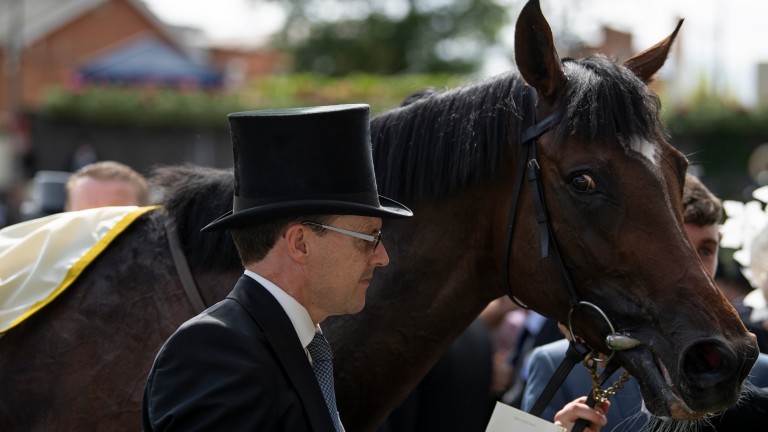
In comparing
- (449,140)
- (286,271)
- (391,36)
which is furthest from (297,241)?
(391,36)

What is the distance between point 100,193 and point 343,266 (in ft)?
9.30

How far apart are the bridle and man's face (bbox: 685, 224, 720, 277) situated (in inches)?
44.5

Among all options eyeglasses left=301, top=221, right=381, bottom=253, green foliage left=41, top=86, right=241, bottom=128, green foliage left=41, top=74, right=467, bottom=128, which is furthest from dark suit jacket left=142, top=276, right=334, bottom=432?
green foliage left=41, top=86, right=241, bottom=128

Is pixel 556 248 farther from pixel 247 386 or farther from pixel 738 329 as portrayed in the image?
pixel 247 386

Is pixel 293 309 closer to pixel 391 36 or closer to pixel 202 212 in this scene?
pixel 202 212

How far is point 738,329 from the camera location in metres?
2.62

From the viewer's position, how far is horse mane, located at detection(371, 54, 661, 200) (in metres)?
2.94

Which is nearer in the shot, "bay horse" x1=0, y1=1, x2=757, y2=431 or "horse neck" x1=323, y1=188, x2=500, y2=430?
"bay horse" x1=0, y1=1, x2=757, y2=431

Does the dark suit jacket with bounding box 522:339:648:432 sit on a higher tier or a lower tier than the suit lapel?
lower

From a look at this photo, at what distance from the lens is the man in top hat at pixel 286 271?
2.09m

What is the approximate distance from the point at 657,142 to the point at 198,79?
2325 cm

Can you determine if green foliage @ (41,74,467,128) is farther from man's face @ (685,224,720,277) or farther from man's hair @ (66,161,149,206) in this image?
man's face @ (685,224,720,277)

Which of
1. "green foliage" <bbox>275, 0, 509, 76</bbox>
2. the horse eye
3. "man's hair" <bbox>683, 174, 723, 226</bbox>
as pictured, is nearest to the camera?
the horse eye

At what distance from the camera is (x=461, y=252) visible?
3137 mm
